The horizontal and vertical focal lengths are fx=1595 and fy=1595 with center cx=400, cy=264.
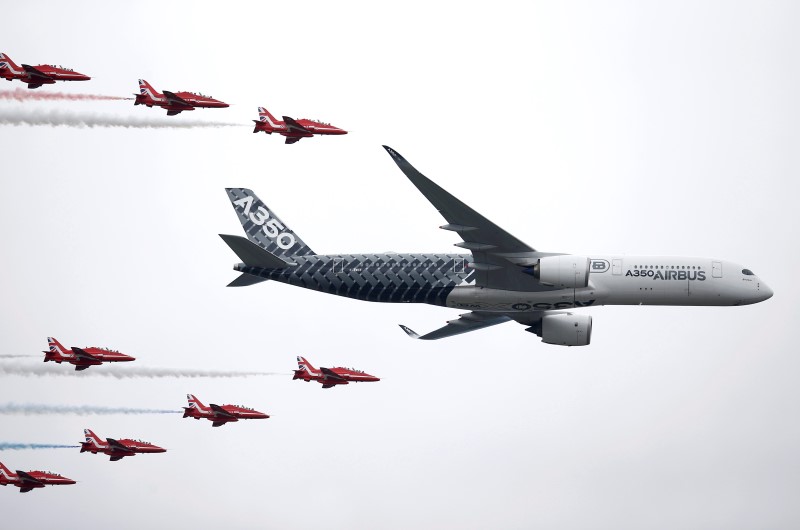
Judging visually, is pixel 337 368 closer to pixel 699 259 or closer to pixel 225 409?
pixel 225 409

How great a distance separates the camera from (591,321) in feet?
326

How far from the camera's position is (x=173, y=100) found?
90.0m

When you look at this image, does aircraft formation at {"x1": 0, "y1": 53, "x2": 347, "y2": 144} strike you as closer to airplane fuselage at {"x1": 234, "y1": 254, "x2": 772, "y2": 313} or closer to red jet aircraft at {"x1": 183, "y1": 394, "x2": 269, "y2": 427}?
airplane fuselage at {"x1": 234, "y1": 254, "x2": 772, "y2": 313}

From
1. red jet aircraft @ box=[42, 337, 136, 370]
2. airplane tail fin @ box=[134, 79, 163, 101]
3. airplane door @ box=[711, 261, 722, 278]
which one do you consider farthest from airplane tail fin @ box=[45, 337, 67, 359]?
airplane door @ box=[711, 261, 722, 278]

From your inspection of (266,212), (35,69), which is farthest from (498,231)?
(35,69)

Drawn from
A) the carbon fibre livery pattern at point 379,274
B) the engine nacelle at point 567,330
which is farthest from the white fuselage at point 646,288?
the engine nacelle at point 567,330

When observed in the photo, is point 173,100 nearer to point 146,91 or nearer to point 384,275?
point 146,91

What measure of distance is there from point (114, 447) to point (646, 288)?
115 feet

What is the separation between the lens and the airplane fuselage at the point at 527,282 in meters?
94.0

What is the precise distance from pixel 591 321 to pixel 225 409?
24431 mm

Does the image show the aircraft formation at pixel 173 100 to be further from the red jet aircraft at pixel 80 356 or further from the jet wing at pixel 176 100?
the red jet aircraft at pixel 80 356

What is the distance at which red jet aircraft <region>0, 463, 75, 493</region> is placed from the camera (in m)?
99.1

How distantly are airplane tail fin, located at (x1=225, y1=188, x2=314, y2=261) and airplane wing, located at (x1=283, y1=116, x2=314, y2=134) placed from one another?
373 inches

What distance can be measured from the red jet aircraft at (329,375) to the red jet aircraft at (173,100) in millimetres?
21417
